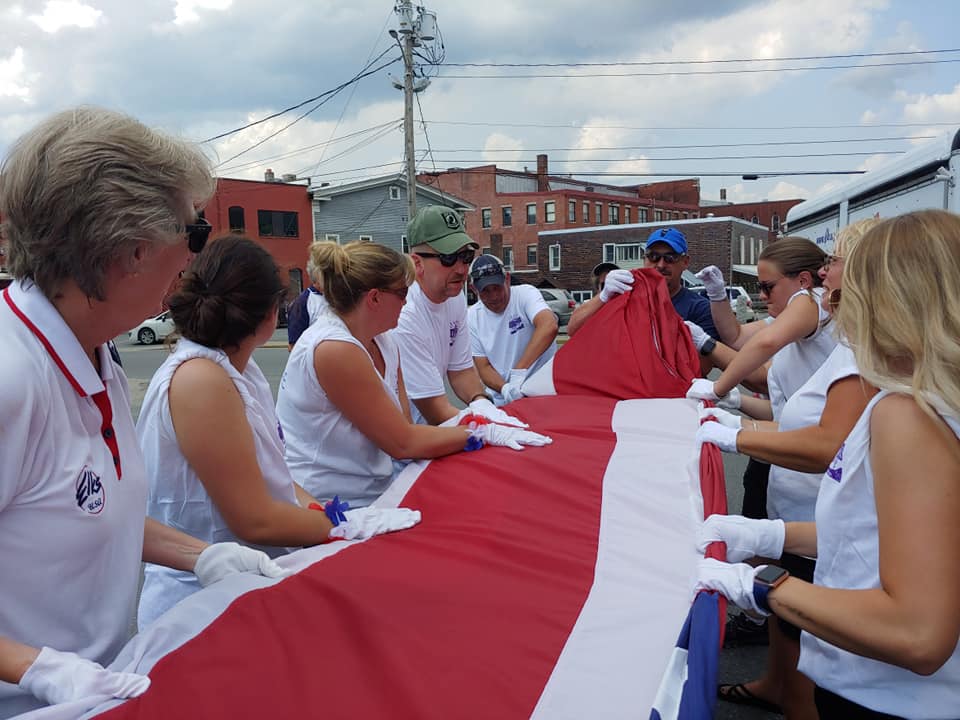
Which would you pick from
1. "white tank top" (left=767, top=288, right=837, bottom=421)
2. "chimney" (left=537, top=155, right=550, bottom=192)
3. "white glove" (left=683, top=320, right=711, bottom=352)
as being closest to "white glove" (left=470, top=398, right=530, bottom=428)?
"white tank top" (left=767, top=288, right=837, bottom=421)

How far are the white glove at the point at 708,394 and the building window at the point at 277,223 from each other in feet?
103

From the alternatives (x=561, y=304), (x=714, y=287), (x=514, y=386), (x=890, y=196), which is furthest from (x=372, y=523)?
(x=561, y=304)

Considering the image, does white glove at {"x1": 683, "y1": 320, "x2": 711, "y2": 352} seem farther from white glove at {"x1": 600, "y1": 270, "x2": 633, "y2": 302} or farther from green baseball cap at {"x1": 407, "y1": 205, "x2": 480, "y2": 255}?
green baseball cap at {"x1": 407, "y1": 205, "x2": 480, "y2": 255}

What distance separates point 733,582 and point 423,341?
230cm

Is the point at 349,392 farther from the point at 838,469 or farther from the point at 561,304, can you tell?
the point at 561,304

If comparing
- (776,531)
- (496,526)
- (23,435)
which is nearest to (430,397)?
(496,526)

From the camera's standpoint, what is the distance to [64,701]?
1.19 m

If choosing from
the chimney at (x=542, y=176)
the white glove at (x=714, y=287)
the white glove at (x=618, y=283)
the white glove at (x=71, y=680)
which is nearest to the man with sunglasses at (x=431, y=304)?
the white glove at (x=618, y=283)

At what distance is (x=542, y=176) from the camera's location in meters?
52.1

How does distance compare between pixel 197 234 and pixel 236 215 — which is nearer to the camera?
pixel 197 234

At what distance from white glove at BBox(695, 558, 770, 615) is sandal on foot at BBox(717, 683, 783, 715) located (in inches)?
63.0

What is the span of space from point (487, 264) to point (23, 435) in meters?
4.05

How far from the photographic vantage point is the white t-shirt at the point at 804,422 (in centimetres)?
223

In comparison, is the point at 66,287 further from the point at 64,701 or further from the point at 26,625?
the point at 64,701
